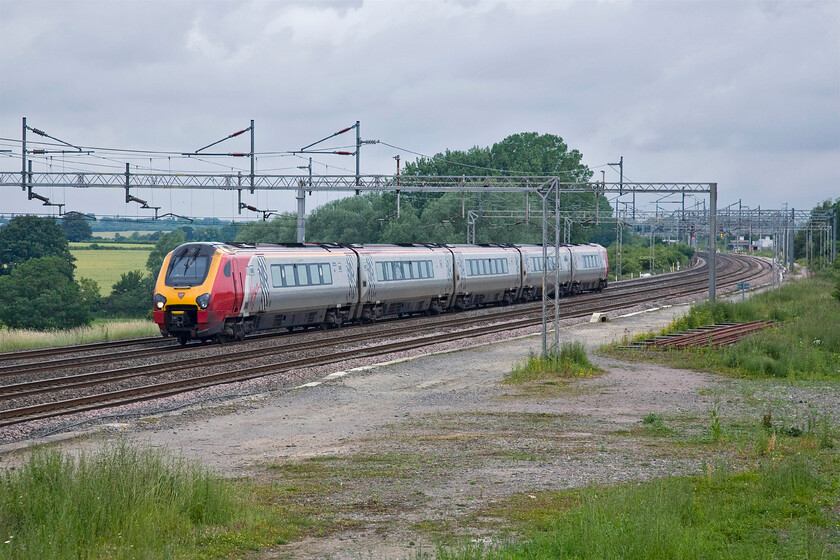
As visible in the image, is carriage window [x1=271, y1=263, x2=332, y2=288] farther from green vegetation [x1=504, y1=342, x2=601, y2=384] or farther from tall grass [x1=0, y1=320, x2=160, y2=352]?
green vegetation [x1=504, y1=342, x2=601, y2=384]

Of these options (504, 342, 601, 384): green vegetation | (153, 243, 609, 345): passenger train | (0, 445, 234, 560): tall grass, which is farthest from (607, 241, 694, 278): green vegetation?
(0, 445, 234, 560): tall grass

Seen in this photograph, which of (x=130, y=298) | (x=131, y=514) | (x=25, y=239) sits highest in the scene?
(x=25, y=239)

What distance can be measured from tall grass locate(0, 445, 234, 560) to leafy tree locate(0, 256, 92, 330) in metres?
60.8

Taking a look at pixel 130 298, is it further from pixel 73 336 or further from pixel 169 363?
pixel 169 363

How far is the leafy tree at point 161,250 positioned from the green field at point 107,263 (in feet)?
13.6

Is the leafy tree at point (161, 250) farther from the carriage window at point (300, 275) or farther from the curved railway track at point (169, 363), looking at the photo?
the curved railway track at point (169, 363)

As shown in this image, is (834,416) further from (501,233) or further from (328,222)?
(328,222)

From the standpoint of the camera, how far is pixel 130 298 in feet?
276

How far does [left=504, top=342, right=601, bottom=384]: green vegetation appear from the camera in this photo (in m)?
20.9

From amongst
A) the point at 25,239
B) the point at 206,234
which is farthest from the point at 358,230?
the point at 206,234

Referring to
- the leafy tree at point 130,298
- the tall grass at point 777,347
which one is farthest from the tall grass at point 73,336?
the leafy tree at point 130,298

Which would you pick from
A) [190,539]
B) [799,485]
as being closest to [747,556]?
[799,485]

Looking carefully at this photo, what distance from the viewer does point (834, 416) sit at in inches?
611

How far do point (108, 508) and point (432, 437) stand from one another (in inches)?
245
